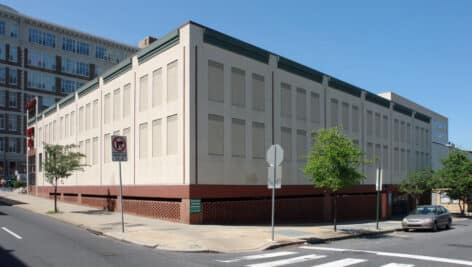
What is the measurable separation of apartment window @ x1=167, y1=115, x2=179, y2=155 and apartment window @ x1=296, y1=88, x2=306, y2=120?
9.58 m

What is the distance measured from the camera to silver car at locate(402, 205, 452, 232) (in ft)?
75.1

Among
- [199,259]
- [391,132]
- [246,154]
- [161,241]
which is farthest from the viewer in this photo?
[391,132]

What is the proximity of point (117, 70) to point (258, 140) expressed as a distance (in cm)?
1077

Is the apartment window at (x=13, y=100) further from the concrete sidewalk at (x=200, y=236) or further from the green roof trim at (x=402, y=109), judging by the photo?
the concrete sidewalk at (x=200, y=236)

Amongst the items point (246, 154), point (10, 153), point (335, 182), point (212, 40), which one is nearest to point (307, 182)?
point (246, 154)

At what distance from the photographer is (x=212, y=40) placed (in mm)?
22875

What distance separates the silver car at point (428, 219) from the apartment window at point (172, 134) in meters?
12.8

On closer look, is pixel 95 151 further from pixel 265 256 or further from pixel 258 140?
pixel 265 256

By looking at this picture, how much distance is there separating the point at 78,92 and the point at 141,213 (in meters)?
15.5

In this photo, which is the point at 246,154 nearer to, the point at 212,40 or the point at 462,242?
the point at 212,40

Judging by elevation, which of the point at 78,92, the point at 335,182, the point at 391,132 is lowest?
the point at 335,182

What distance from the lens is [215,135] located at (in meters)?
22.7

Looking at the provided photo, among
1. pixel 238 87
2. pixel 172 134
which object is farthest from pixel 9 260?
pixel 238 87

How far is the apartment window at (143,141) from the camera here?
995 inches
